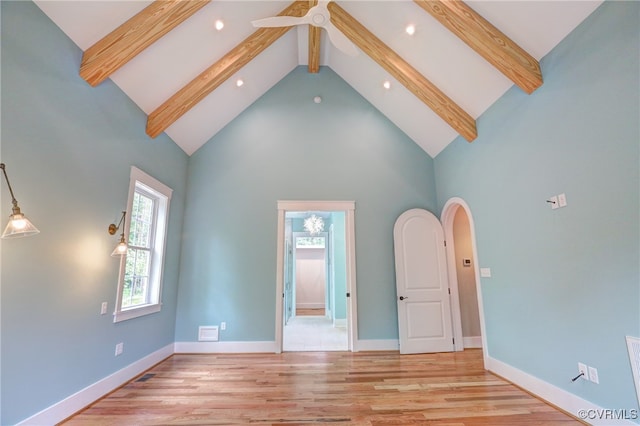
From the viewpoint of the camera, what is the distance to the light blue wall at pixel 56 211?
2096 millimetres

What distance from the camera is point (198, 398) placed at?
2867mm

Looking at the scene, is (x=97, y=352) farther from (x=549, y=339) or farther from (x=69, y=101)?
(x=549, y=339)

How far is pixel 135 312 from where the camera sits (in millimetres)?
3465

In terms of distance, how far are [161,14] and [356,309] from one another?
4.55 metres

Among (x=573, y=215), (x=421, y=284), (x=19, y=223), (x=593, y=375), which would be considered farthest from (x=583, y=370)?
(x=19, y=223)

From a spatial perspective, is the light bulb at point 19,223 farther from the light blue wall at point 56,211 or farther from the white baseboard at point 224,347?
the white baseboard at point 224,347

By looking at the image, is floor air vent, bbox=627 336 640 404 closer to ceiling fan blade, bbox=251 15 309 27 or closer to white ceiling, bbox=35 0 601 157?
white ceiling, bbox=35 0 601 157

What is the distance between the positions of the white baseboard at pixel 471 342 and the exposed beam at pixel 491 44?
379 cm

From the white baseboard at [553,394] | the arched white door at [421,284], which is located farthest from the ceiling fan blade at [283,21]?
the white baseboard at [553,394]

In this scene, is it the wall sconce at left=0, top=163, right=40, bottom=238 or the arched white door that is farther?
the arched white door

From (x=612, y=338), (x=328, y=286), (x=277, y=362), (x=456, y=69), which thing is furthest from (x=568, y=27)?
(x=328, y=286)

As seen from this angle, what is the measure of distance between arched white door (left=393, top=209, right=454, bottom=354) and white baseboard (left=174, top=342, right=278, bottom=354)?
83.9 inches

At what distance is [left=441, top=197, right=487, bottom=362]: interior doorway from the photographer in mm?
4641

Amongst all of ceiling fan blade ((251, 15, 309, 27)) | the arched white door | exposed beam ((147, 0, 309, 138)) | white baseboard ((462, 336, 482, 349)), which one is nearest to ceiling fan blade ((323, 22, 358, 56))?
ceiling fan blade ((251, 15, 309, 27))
